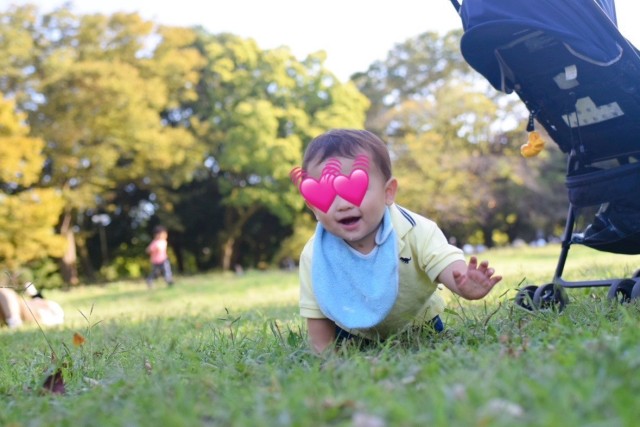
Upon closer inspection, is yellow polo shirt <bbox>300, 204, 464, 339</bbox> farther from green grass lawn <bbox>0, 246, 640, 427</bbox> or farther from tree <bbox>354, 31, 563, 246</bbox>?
tree <bbox>354, 31, 563, 246</bbox>

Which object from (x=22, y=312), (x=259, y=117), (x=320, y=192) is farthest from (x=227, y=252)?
(x=320, y=192)

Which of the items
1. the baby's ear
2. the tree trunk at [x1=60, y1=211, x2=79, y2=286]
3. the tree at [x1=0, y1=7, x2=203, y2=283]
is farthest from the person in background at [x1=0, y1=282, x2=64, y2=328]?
the tree trunk at [x1=60, y1=211, x2=79, y2=286]

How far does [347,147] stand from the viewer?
2.58 m

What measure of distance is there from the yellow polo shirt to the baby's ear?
0.07 m

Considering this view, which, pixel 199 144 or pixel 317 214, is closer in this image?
pixel 317 214

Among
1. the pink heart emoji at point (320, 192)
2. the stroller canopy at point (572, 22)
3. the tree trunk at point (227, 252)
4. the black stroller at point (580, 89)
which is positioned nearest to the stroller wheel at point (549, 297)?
the black stroller at point (580, 89)

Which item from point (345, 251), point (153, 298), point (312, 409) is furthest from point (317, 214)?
point (153, 298)

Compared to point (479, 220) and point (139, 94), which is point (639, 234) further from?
point (479, 220)

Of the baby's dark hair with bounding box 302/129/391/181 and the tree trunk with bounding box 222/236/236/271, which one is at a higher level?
the baby's dark hair with bounding box 302/129/391/181

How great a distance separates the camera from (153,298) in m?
10.2

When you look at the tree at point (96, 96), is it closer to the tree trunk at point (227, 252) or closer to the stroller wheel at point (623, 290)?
the tree trunk at point (227, 252)

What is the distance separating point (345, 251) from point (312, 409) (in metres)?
1.33

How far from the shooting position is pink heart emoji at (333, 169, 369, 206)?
2514 millimetres

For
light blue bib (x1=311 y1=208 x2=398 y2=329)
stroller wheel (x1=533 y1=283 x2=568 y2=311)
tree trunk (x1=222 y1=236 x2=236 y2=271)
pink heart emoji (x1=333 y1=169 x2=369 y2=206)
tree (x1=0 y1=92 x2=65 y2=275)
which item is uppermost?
pink heart emoji (x1=333 y1=169 x2=369 y2=206)
